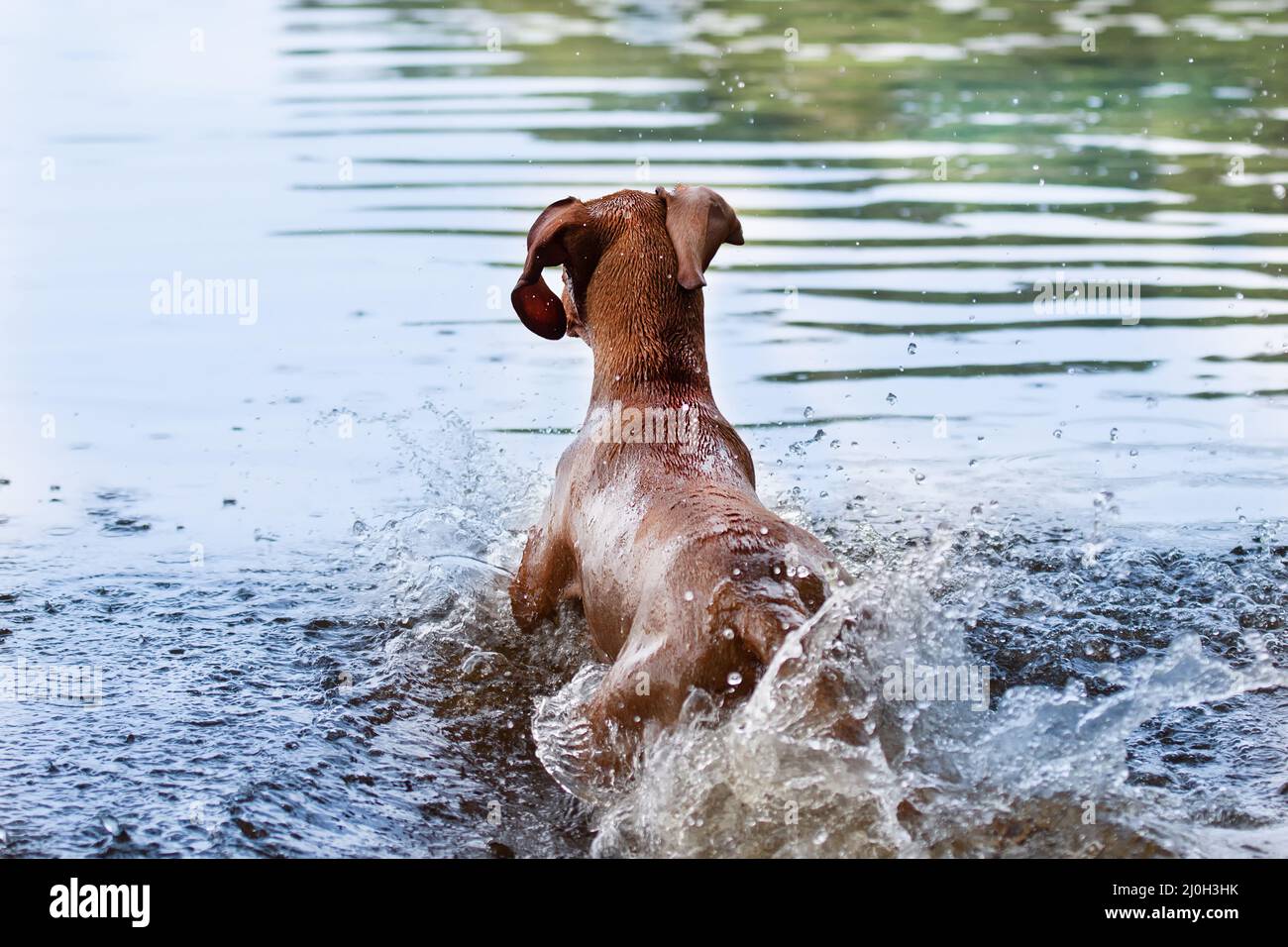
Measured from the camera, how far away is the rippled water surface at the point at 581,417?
452 cm

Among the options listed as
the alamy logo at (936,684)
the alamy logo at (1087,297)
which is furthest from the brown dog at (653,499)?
the alamy logo at (1087,297)

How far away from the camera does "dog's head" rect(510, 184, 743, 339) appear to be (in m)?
5.48

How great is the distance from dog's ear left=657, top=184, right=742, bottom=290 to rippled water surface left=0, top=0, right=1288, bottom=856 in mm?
1236

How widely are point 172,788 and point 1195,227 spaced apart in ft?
28.6

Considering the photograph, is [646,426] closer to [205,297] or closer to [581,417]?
[581,417]

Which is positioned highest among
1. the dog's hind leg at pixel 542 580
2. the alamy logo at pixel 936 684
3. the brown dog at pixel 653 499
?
the brown dog at pixel 653 499

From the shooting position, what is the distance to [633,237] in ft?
18.1

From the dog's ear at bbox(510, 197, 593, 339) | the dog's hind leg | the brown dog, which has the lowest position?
the dog's hind leg
